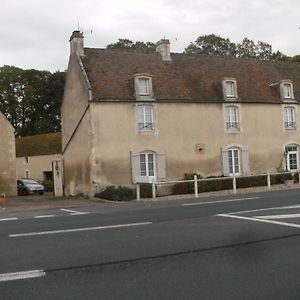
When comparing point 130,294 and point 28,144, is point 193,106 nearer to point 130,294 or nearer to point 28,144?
point 130,294

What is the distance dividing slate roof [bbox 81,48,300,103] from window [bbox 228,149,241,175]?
3.27 metres

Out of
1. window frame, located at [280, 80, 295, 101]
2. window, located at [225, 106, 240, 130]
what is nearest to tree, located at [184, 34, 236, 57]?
window frame, located at [280, 80, 295, 101]

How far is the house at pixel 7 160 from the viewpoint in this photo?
32.6m

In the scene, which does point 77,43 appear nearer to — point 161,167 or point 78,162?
point 78,162

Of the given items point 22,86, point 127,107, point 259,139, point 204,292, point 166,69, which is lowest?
point 204,292

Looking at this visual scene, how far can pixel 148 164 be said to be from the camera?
1099 inches

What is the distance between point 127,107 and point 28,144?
28834 millimetres

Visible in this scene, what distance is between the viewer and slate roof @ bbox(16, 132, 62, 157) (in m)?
49.3

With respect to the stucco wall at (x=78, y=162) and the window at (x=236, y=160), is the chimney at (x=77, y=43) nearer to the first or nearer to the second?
the stucco wall at (x=78, y=162)

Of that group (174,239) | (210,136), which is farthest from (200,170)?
(174,239)

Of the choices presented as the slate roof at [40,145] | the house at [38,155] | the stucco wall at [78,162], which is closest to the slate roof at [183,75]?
the stucco wall at [78,162]

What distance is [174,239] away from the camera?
29.2 ft

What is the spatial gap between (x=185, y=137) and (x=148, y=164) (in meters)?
2.84

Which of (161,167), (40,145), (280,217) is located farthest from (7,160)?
(280,217)
